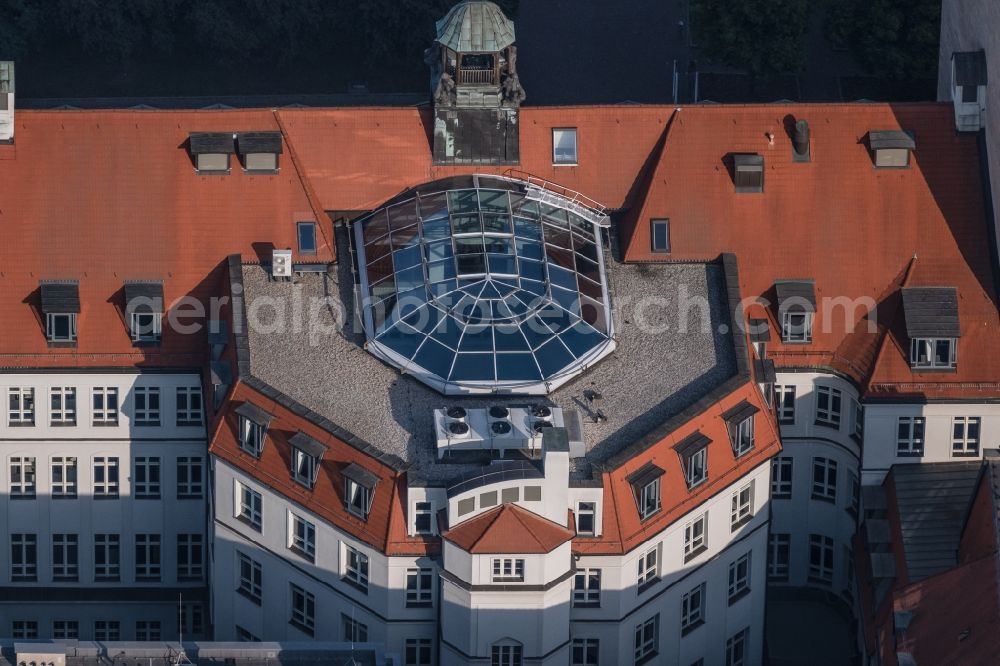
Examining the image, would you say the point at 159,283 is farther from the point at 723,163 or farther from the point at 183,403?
the point at 723,163

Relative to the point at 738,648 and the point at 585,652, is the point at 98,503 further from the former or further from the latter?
the point at 738,648

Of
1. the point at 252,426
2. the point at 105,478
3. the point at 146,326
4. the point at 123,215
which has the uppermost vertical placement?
the point at 123,215

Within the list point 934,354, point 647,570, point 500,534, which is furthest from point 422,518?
point 934,354

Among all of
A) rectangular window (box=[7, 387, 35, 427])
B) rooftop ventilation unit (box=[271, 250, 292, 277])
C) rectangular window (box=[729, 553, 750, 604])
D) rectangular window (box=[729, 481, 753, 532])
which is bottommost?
rectangular window (box=[729, 553, 750, 604])

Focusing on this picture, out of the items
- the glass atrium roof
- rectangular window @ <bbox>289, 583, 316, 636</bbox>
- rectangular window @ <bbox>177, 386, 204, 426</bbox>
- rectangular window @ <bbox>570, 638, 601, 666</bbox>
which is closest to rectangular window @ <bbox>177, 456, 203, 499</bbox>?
rectangular window @ <bbox>177, 386, 204, 426</bbox>

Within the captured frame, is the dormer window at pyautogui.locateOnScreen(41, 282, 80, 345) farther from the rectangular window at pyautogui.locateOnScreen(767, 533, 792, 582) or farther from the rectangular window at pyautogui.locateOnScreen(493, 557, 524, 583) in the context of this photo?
the rectangular window at pyautogui.locateOnScreen(767, 533, 792, 582)
